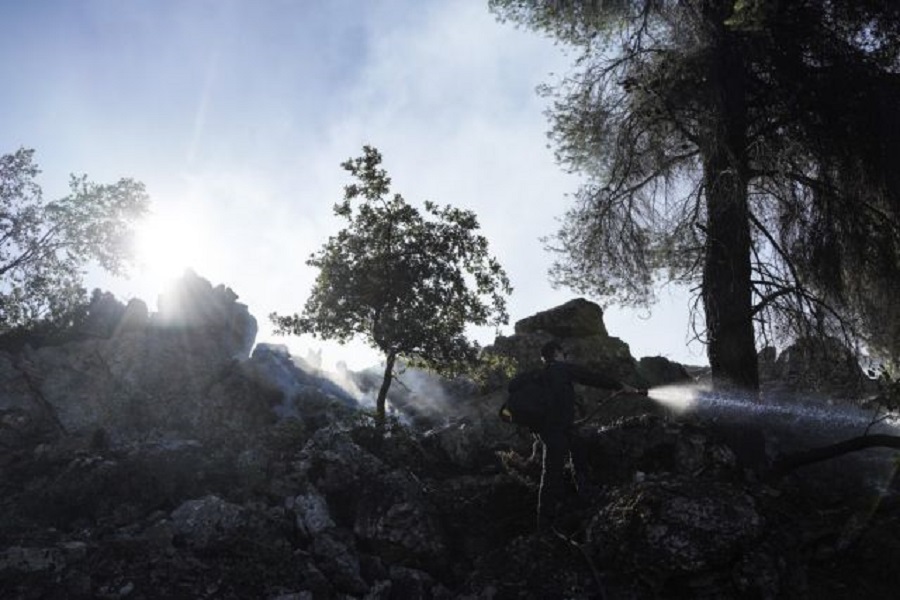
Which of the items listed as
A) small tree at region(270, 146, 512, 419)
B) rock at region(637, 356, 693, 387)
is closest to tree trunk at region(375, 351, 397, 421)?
small tree at region(270, 146, 512, 419)

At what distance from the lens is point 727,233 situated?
10.5m

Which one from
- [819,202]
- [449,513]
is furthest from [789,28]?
[449,513]

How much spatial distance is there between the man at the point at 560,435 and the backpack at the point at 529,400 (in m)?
0.07

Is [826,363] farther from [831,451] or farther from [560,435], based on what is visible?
[560,435]

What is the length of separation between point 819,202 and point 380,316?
9.10 meters

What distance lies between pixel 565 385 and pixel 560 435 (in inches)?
25.6

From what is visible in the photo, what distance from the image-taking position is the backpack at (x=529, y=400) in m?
8.01

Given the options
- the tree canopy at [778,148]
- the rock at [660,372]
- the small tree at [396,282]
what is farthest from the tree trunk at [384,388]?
the rock at [660,372]

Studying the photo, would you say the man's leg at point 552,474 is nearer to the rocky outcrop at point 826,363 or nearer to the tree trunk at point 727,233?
the tree trunk at point 727,233

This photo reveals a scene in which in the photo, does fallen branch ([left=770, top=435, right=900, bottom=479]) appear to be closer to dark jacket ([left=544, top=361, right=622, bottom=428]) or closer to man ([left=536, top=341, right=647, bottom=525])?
man ([left=536, top=341, right=647, bottom=525])

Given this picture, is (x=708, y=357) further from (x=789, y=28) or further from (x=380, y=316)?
(x=380, y=316)

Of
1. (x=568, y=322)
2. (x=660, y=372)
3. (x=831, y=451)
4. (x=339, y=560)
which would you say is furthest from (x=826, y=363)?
(x=568, y=322)

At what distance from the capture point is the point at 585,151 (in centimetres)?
1299

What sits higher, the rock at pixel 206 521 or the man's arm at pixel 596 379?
the man's arm at pixel 596 379
